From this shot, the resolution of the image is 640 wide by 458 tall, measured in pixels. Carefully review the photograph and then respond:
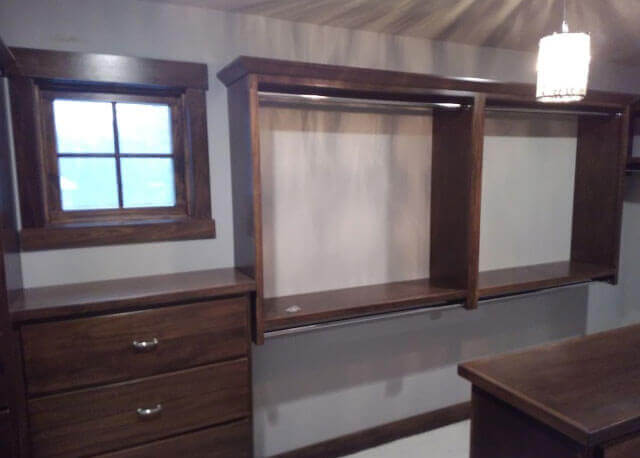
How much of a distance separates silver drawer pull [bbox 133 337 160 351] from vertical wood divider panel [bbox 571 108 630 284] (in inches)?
96.6

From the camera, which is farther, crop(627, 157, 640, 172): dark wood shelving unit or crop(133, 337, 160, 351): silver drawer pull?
crop(627, 157, 640, 172): dark wood shelving unit

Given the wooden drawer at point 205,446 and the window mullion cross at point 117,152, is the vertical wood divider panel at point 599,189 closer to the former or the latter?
the wooden drawer at point 205,446

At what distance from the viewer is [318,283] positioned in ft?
7.38

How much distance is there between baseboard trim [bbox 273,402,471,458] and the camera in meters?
2.35

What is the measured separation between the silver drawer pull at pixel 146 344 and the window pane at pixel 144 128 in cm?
79

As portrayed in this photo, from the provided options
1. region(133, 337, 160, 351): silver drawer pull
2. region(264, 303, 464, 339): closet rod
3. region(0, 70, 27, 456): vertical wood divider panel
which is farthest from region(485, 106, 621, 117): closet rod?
region(0, 70, 27, 456): vertical wood divider panel

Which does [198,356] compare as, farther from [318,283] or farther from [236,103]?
[236,103]

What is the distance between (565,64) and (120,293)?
163 centimetres

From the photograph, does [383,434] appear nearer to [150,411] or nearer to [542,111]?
[150,411]

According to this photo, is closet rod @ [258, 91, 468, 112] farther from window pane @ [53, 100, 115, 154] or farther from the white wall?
window pane @ [53, 100, 115, 154]

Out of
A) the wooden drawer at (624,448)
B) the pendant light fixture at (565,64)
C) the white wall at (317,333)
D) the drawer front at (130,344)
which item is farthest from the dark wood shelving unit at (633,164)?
the drawer front at (130,344)

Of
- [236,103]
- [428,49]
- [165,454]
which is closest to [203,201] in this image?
[236,103]

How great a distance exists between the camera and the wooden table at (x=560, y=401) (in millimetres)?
1143

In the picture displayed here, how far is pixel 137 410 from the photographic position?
162 centimetres
